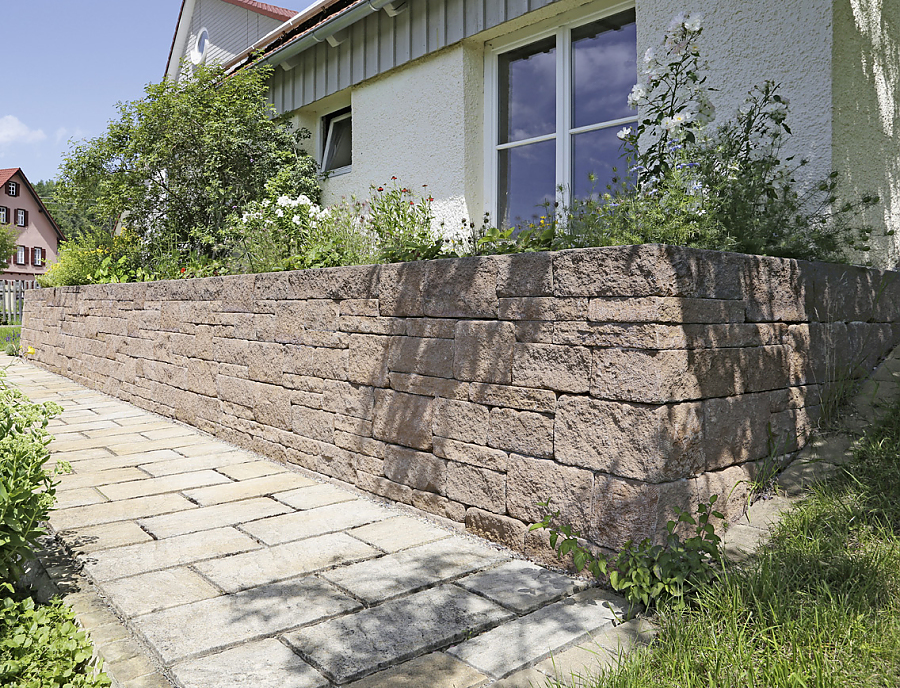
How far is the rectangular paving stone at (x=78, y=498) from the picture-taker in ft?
12.5

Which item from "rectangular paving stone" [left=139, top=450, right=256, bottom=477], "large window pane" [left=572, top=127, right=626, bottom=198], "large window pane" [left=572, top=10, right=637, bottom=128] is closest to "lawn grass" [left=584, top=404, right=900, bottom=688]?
"large window pane" [left=572, top=127, right=626, bottom=198]

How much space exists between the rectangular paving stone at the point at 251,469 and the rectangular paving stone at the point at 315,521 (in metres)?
0.91

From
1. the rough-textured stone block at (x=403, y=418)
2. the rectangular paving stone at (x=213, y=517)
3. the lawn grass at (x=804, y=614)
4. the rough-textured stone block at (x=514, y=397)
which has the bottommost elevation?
the rectangular paving stone at (x=213, y=517)

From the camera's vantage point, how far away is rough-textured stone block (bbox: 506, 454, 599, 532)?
2.80m

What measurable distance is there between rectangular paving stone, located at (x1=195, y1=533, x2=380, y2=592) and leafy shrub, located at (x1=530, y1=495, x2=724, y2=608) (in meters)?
1.06

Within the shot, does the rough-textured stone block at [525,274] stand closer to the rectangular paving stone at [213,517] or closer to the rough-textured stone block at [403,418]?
the rough-textured stone block at [403,418]

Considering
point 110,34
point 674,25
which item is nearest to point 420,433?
point 674,25

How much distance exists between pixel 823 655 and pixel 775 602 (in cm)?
25

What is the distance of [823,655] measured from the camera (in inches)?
76.4

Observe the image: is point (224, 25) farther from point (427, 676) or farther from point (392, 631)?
point (427, 676)

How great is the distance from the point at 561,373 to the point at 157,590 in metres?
1.86

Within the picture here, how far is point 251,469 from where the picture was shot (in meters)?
4.68

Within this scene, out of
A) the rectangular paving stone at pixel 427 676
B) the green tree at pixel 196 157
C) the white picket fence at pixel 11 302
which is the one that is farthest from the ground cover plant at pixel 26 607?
the white picket fence at pixel 11 302

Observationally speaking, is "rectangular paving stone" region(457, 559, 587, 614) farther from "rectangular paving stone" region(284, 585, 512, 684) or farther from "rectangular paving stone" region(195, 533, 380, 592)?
"rectangular paving stone" region(195, 533, 380, 592)
